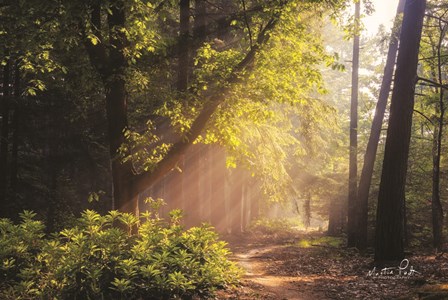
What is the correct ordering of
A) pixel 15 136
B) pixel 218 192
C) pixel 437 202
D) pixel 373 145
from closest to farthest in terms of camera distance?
pixel 437 202, pixel 15 136, pixel 373 145, pixel 218 192

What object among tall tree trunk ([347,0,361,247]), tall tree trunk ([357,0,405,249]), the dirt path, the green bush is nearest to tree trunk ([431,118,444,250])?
tall tree trunk ([357,0,405,249])

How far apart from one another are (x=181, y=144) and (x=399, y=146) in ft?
20.1

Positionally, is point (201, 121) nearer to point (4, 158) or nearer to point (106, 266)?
point (106, 266)

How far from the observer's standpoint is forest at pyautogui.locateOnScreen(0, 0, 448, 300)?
608 cm

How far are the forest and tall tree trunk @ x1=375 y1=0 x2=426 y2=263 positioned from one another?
0.11ft

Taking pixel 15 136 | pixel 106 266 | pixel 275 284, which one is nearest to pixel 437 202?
pixel 275 284

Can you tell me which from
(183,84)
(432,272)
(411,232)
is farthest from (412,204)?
(183,84)

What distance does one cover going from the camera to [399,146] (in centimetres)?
1041

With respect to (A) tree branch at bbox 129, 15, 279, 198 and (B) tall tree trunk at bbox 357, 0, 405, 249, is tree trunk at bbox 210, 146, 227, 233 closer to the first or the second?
(B) tall tree trunk at bbox 357, 0, 405, 249

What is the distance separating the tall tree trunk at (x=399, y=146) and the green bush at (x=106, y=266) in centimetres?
557

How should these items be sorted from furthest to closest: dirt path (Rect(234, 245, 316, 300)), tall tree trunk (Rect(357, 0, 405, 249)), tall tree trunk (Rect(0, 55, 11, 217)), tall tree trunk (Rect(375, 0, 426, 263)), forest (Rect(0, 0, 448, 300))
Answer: tall tree trunk (Rect(357, 0, 405, 249)) → tall tree trunk (Rect(0, 55, 11, 217)) → tall tree trunk (Rect(375, 0, 426, 263)) → dirt path (Rect(234, 245, 316, 300)) → forest (Rect(0, 0, 448, 300))

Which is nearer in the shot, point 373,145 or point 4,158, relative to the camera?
point 4,158

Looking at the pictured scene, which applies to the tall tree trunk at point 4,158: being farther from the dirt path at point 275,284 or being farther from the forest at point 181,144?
the dirt path at point 275,284
